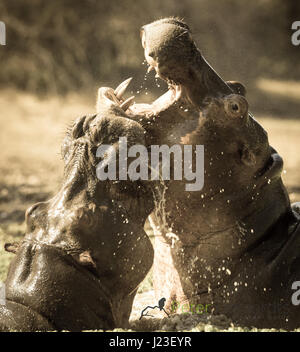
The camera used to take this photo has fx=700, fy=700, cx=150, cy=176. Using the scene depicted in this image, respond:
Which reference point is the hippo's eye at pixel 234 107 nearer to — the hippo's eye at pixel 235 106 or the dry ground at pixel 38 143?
the hippo's eye at pixel 235 106

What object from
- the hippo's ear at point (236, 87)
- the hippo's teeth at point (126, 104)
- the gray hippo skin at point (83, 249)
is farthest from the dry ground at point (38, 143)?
the gray hippo skin at point (83, 249)

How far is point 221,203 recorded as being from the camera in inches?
142

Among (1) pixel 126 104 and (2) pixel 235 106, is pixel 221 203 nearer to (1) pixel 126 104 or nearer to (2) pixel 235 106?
(2) pixel 235 106

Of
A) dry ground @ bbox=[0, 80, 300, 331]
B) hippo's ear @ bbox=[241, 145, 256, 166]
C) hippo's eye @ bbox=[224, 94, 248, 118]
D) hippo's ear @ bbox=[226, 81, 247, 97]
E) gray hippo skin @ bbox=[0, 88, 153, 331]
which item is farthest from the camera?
dry ground @ bbox=[0, 80, 300, 331]

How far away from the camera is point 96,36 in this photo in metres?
12.9

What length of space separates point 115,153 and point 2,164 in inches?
310

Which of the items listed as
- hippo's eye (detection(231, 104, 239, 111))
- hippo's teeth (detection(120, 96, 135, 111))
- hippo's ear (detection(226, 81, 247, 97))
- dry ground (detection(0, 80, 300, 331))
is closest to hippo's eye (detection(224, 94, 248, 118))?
hippo's eye (detection(231, 104, 239, 111))

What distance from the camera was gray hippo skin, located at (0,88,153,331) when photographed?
9.90 feet

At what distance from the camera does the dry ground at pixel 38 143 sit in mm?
8969

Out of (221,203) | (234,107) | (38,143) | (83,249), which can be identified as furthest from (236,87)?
(38,143)

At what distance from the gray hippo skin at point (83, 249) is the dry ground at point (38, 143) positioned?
4.54 meters

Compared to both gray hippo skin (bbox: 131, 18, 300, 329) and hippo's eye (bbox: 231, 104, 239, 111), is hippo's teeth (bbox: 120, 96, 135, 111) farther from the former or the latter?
hippo's eye (bbox: 231, 104, 239, 111)

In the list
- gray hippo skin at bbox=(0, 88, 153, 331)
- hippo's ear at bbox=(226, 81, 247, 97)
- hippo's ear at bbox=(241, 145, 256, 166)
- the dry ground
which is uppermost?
the dry ground
